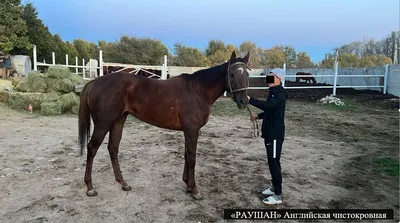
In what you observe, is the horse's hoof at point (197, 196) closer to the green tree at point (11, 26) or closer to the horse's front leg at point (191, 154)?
the horse's front leg at point (191, 154)

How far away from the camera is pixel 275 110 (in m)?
2.85

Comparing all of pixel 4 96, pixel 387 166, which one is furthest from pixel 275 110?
pixel 4 96

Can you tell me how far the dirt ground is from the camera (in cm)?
278

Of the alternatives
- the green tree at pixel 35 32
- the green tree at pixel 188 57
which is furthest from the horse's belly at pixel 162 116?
the green tree at pixel 188 57

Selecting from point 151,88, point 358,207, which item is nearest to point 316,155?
point 358,207

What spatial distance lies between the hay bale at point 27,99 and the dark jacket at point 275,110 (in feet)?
25.3

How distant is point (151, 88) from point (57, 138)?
11.0ft

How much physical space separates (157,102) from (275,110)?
132cm

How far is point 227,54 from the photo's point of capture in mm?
33250

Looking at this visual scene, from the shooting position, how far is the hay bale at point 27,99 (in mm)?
8305

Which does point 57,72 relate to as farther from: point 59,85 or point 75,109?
point 75,109

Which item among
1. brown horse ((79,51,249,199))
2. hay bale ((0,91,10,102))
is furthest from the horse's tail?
hay bale ((0,91,10,102))

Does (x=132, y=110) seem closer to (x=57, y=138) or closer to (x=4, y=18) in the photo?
(x=57, y=138)

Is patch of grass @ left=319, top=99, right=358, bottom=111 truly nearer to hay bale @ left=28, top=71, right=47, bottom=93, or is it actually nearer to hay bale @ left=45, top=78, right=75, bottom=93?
hay bale @ left=45, top=78, right=75, bottom=93
